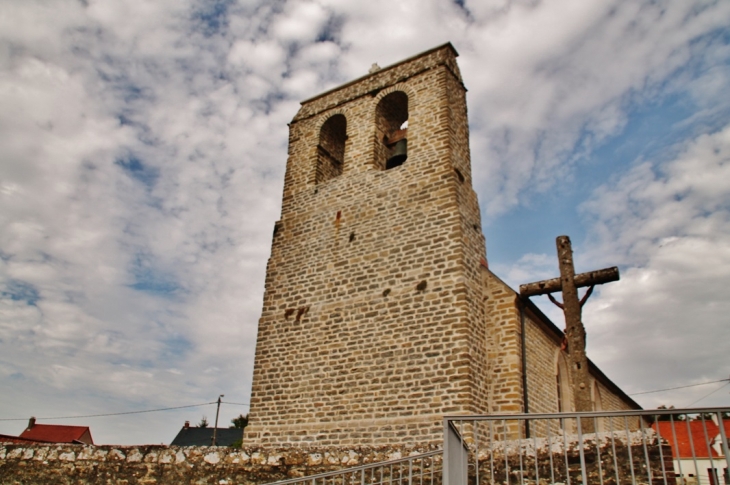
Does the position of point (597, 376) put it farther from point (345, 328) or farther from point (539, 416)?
point (539, 416)

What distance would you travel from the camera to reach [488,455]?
6.16m

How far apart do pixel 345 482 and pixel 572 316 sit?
4992 mm

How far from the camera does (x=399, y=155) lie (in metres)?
12.7

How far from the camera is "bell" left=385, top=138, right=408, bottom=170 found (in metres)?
12.7

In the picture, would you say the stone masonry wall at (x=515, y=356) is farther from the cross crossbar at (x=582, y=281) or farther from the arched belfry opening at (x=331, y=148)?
the arched belfry opening at (x=331, y=148)

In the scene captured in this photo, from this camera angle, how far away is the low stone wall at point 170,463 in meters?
7.25

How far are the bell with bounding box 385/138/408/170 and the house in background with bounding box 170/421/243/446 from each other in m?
33.9

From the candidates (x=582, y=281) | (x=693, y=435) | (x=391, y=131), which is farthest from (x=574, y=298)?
(x=391, y=131)

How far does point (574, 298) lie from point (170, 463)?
723cm

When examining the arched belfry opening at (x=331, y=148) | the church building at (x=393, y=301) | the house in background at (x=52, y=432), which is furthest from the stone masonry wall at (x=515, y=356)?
the house in background at (x=52, y=432)

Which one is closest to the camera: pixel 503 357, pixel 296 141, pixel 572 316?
pixel 572 316

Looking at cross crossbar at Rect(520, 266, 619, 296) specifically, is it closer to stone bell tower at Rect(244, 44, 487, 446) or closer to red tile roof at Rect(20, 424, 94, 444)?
stone bell tower at Rect(244, 44, 487, 446)

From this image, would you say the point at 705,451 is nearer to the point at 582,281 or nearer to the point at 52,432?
the point at 582,281

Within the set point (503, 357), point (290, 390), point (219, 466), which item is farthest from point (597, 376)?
point (219, 466)
